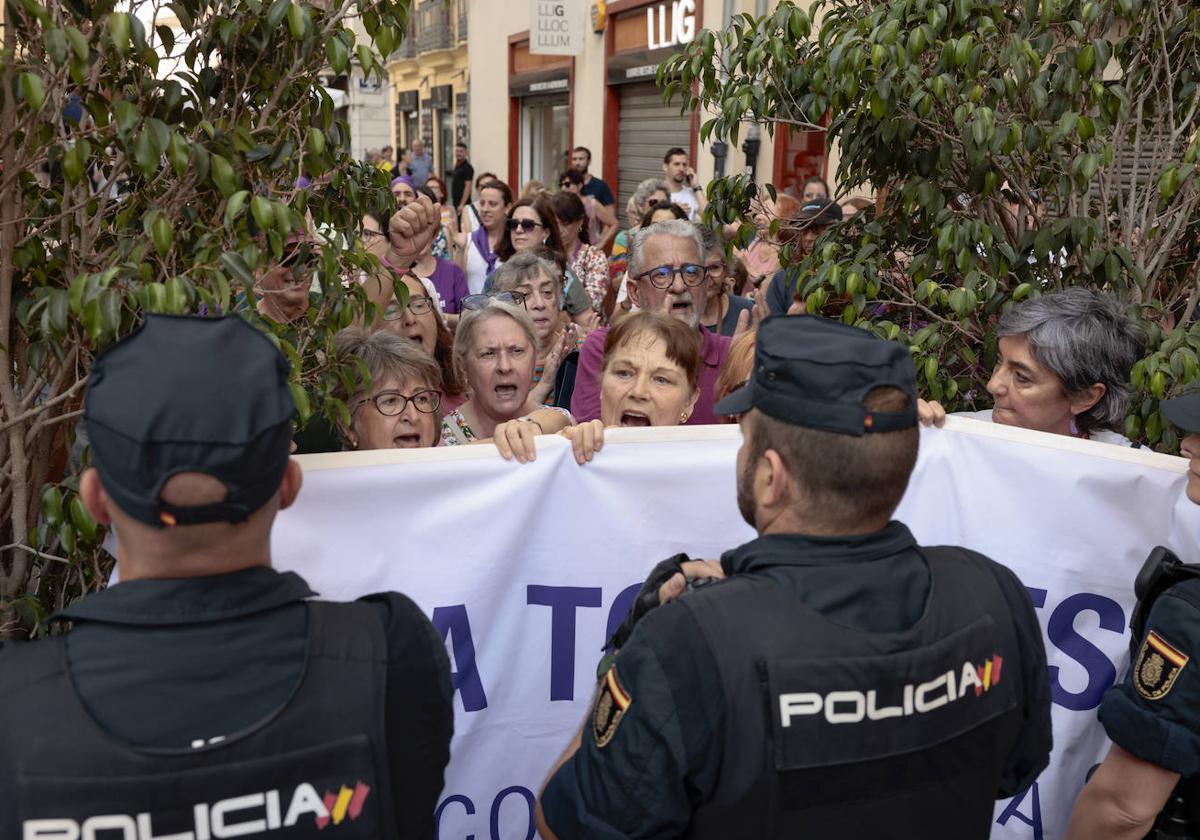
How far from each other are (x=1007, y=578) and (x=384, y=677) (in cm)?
102

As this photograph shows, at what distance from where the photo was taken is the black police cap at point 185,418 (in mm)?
1420

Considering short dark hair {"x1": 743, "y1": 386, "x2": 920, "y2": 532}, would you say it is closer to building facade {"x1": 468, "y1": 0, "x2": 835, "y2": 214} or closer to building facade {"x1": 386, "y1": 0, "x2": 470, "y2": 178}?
building facade {"x1": 468, "y1": 0, "x2": 835, "y2": 214}

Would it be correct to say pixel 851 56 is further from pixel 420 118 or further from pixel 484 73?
pixel 420 118

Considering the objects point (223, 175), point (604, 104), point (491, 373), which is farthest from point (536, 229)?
point (604, 104)

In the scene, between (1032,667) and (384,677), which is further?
(1032,667)

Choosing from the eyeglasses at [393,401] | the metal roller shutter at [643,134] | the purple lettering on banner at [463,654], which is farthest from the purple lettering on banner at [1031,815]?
the metal roller shutter at [643,134]

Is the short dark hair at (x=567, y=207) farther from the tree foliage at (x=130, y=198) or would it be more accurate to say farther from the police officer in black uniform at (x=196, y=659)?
the police officer in black uniform at (x=196, y=659)

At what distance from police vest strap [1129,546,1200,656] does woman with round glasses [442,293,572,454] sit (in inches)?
79.1

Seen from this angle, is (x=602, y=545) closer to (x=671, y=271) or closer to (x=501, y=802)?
(x=501, y=802)

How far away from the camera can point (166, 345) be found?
148 centimetres

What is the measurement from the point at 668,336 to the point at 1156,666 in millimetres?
1766

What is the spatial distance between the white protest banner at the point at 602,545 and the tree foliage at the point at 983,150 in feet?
1.41

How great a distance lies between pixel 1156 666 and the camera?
6.97 ft

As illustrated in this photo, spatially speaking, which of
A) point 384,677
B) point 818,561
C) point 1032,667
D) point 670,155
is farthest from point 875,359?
point 670,155
